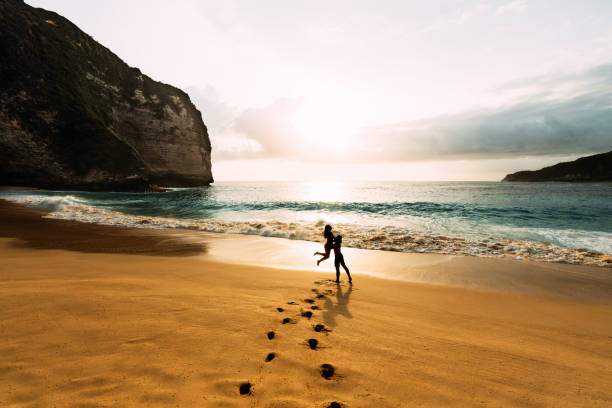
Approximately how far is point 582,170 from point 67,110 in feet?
638

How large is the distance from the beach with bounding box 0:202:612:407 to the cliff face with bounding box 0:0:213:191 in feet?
165

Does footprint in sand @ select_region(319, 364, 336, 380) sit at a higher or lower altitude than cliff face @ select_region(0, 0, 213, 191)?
lower

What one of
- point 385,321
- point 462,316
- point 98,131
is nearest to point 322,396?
point 385,321

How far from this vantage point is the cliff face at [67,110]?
39781 millimetres

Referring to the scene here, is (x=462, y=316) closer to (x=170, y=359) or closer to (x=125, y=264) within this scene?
(x=170, y=359)

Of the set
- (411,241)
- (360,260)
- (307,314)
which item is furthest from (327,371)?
(411,241)

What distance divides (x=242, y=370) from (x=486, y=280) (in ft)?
25.7

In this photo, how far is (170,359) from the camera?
2928 mm

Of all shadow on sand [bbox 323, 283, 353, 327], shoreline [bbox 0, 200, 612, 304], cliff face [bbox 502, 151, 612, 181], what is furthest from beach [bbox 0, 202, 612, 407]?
cliff face [bbox 502, 151, 612, 181]

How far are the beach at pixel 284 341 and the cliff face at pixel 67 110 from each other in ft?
165

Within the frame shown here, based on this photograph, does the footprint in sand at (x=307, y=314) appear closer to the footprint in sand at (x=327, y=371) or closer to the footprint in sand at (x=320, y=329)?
the footprint in sand at (x=320, y=329)

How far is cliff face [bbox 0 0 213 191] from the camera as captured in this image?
39.8 metres

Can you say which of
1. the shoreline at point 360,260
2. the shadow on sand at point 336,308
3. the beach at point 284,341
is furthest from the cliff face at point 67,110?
the shadow on sand at point 336,308

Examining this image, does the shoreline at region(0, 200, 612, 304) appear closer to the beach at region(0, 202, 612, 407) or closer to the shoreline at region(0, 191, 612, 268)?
the beach at region(0, 202, 612, 407)
